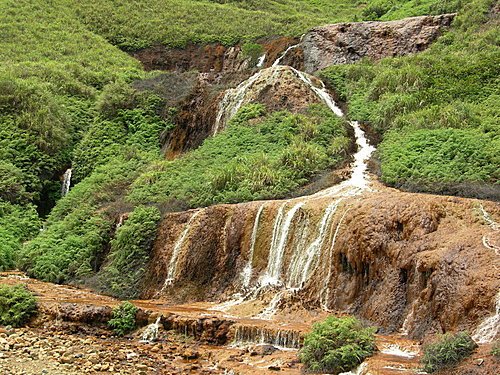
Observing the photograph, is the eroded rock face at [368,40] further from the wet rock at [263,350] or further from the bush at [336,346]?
the bush at [336,346]

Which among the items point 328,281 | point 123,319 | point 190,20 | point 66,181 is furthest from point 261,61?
point 123,319

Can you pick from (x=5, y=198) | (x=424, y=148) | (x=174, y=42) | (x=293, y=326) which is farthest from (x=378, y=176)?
(x=174, y=42)

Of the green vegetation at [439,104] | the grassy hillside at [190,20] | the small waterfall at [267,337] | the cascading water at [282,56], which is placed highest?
the grassy hillside at [190,20]

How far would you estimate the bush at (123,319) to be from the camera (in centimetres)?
1579

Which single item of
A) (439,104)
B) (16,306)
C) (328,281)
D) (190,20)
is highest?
(190,20)

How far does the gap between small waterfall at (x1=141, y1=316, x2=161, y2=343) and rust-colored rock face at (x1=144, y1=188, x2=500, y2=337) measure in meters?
3.34

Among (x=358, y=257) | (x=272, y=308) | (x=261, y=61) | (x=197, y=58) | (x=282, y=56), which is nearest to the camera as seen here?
(x=358, y=257)

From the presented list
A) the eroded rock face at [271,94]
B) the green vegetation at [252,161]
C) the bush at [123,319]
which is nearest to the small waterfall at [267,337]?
the bush at [123,319]

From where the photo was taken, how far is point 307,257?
1778 cm

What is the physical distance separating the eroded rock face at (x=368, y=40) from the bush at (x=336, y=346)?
25.6m

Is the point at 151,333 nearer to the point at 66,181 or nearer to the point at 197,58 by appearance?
the point at 66,181

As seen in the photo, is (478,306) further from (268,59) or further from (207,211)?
(268,59)

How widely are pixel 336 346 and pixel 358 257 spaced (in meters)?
4.37

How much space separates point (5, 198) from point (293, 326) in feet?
56.0
